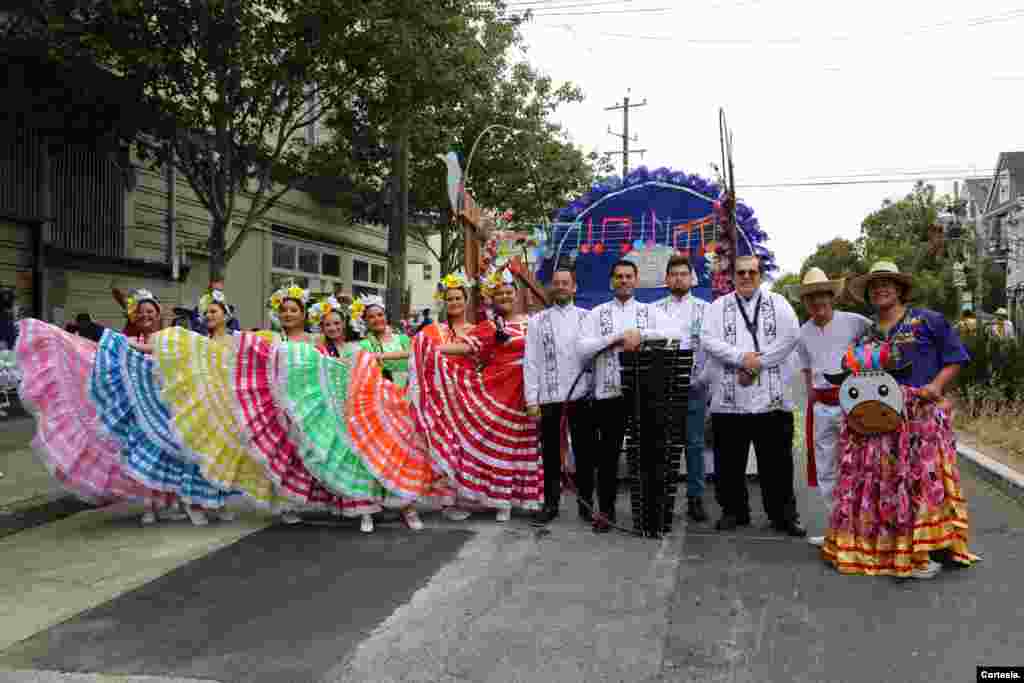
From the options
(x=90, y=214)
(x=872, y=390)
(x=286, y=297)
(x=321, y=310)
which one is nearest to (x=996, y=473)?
(x=872, y=390)

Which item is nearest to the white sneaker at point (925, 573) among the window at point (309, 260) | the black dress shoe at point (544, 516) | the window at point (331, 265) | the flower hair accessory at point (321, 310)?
the black dress shoe at point (544, 516)

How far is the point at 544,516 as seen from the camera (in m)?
6.22

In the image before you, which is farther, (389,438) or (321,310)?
(321,310)

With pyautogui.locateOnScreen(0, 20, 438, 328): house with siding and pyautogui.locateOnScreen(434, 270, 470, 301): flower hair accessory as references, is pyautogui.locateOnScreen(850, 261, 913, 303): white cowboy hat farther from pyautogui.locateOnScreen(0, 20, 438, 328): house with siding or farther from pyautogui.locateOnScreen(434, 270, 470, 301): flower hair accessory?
pyautogui.locateOnScreen(0, 20, 438, 328): house with siding

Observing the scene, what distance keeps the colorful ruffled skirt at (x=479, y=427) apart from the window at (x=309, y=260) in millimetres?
16985

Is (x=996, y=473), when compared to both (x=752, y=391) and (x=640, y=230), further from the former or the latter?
(x=640, y=230)

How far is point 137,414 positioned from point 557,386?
2.84m

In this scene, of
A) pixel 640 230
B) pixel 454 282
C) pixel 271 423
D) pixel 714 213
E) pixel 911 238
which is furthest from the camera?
pixel 911 238

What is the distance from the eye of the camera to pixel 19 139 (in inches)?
489

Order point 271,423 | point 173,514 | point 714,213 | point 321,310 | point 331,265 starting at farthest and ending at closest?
point 331,265, point 714,213, point 321,310, point 173,514, point 271,423

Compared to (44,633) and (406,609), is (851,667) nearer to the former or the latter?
(406,609)

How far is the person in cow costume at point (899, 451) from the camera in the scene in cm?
480

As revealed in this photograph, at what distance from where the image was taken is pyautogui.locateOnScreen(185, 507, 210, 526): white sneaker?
245 inches

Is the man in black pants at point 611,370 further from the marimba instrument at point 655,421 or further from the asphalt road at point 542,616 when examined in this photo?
the asphalt road at point 542,616
